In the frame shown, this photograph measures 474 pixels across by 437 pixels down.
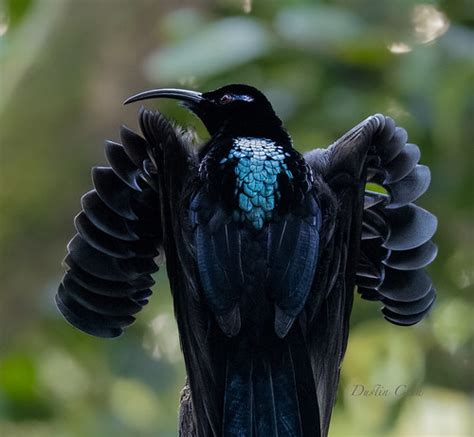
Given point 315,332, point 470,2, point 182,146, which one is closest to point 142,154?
point 182,146

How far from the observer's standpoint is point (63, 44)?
742 cm

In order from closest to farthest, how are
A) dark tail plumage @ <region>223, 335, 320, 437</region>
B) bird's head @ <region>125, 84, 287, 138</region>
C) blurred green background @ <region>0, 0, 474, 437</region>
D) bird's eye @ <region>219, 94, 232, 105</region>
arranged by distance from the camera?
1. dark tail plumage @ <region>223, 335, 320, 437</region>
2. bird's head @ <region>125, 84, 287, 138</region>
3. bird's eye @ <region>219, 94, 232, 105</region>
4. blurred green background @ <region>0, 0, 474, 437</region>

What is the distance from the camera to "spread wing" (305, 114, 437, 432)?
145 inches

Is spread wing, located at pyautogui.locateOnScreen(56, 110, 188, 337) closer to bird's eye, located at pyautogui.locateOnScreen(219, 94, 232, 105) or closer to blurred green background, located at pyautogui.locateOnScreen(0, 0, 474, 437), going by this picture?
bird's eye, located at pyautogui.locateOnScreen(219, 94, 232, 105)

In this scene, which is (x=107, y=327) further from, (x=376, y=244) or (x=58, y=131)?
(x=58, y=131)

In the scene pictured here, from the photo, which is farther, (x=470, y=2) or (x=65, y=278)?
(x=470, y=2)

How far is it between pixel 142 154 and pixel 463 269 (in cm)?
360

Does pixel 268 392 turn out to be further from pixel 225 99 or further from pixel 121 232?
pixel 225 99

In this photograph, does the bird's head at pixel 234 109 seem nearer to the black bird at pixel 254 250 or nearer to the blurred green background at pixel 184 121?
the black bird at pixel 254 250

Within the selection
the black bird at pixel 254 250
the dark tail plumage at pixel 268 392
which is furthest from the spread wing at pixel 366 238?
the dark tail plumage at pixel 268 392

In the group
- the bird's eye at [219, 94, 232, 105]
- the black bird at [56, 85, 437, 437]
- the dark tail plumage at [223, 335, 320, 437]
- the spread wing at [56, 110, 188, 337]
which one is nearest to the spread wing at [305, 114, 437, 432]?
the black bird at [56, 85, 437, 437]

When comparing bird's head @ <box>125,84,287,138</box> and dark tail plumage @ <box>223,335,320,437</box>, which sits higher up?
bird's head @ <box>125,84,287,138</box>

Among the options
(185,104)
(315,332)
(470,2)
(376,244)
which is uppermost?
(470,2)

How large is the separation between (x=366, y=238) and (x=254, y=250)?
0.63 meters
